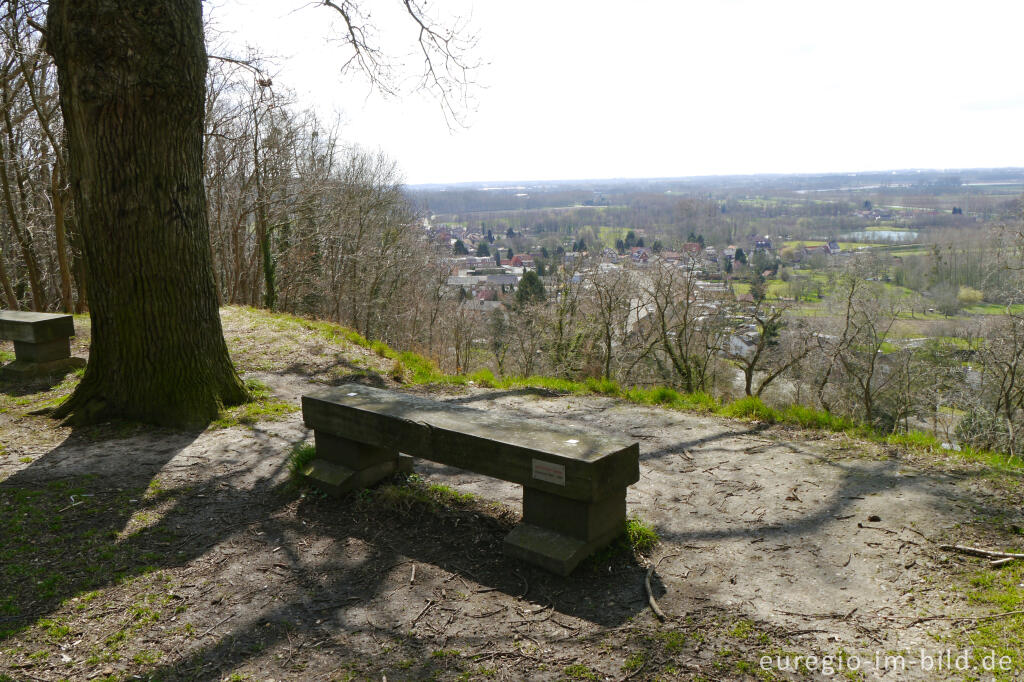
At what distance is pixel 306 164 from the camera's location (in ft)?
63.9

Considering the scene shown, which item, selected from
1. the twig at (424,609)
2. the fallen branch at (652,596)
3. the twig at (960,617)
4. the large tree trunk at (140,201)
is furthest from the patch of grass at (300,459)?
the twig at (960,617)

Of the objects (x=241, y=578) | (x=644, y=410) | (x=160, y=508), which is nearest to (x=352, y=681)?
(x=241, y=578)

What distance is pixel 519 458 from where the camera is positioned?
129 inches

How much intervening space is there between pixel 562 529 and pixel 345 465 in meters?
1.70

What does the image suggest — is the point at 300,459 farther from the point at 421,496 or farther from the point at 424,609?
the point at 424,609

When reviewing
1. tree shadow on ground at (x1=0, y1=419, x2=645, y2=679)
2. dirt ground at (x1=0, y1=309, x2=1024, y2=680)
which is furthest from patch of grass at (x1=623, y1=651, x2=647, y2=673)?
tree shadow on ground at (x1=0, y1=419, x2=645, y2=679)

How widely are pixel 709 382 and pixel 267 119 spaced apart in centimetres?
1482

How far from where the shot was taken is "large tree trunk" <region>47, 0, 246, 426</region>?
15.5 feet

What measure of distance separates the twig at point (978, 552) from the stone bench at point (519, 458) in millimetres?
1654

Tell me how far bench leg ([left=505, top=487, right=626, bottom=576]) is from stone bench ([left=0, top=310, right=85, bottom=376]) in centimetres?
636

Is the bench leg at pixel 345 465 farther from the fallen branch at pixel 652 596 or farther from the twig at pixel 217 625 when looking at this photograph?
the fallen branch at pixel 652 596

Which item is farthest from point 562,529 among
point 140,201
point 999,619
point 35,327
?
point 35,327

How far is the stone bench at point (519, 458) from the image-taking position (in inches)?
122

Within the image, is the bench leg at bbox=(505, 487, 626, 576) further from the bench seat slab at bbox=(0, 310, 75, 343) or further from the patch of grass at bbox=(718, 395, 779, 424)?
the bench seat slab at bbox=(0, 310, 75, 343)
